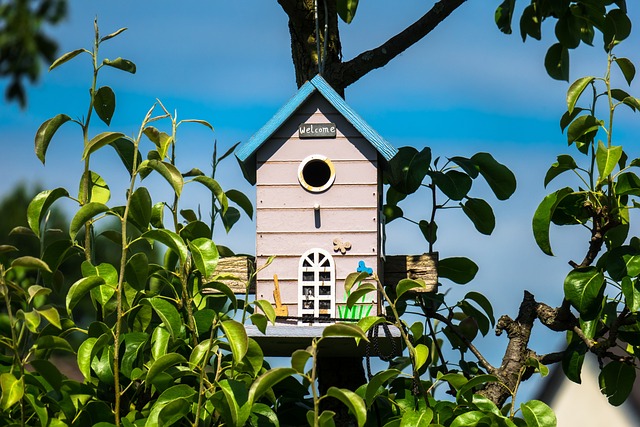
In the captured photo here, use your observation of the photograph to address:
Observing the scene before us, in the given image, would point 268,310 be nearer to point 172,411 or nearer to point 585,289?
point 172,411

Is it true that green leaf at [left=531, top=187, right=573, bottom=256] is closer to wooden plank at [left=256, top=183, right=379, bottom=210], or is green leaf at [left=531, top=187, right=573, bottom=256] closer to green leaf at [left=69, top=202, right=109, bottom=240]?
wooden plank at [left=256, top=183, right=379, bottom=210]

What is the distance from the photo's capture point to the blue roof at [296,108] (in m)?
2.65

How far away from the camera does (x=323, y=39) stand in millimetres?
3107

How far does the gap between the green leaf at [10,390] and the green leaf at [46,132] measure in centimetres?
56

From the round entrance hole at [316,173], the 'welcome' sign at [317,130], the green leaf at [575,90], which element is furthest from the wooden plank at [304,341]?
the green leaf at [575,90]

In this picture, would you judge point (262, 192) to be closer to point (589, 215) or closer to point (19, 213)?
point (589, 215)

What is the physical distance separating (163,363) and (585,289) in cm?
110

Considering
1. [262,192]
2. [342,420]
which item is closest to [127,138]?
[262,192]

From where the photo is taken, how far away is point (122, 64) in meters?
2.68

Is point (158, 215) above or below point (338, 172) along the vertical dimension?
below

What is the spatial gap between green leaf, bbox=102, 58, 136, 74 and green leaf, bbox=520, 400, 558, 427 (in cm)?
133

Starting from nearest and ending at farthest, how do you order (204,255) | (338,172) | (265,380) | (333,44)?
(265,380)
(204,255)
(338,172)
(333,44)

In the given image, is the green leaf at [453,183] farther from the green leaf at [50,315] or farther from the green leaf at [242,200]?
A: the green leaf at [50,315]

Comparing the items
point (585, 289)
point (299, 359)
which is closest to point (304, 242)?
point (299, 359)
